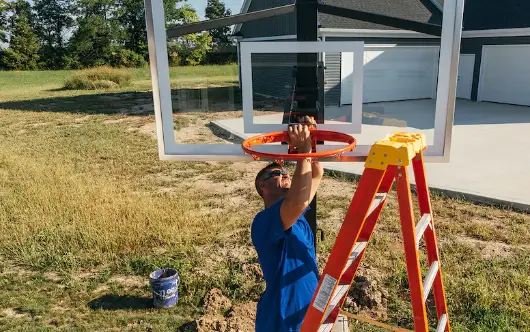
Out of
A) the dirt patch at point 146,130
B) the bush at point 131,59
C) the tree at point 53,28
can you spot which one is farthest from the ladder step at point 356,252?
the tree at point 53,28

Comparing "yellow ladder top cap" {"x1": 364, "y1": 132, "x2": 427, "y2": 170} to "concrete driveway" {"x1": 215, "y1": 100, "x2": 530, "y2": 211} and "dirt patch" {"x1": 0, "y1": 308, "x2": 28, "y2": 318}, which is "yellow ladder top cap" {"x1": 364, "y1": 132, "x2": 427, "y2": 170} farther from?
"dirt patch" {"x1": 0, "y1": 308, "x2": 28, "y2": 318}

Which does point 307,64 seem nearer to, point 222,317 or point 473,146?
point 222,317

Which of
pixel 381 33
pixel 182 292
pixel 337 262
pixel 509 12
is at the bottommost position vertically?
pixel 182 292

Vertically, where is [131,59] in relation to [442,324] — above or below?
above

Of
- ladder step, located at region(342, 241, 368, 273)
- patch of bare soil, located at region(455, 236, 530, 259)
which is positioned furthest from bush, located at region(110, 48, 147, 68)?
ladder step, located at region(342, 241, 368, 273)

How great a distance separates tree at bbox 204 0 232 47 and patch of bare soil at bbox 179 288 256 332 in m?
2.32

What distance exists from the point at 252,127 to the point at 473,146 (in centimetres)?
794

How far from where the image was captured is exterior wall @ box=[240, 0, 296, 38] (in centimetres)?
344

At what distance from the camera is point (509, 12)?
15.5 metres

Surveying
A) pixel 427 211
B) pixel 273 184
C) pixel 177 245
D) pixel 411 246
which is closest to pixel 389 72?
pixel 427 211

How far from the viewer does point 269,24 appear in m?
3.57

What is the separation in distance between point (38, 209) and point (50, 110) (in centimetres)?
1269

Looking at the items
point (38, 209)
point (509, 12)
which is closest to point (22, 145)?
point (38, 209)

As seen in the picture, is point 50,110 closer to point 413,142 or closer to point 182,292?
point 182,292
